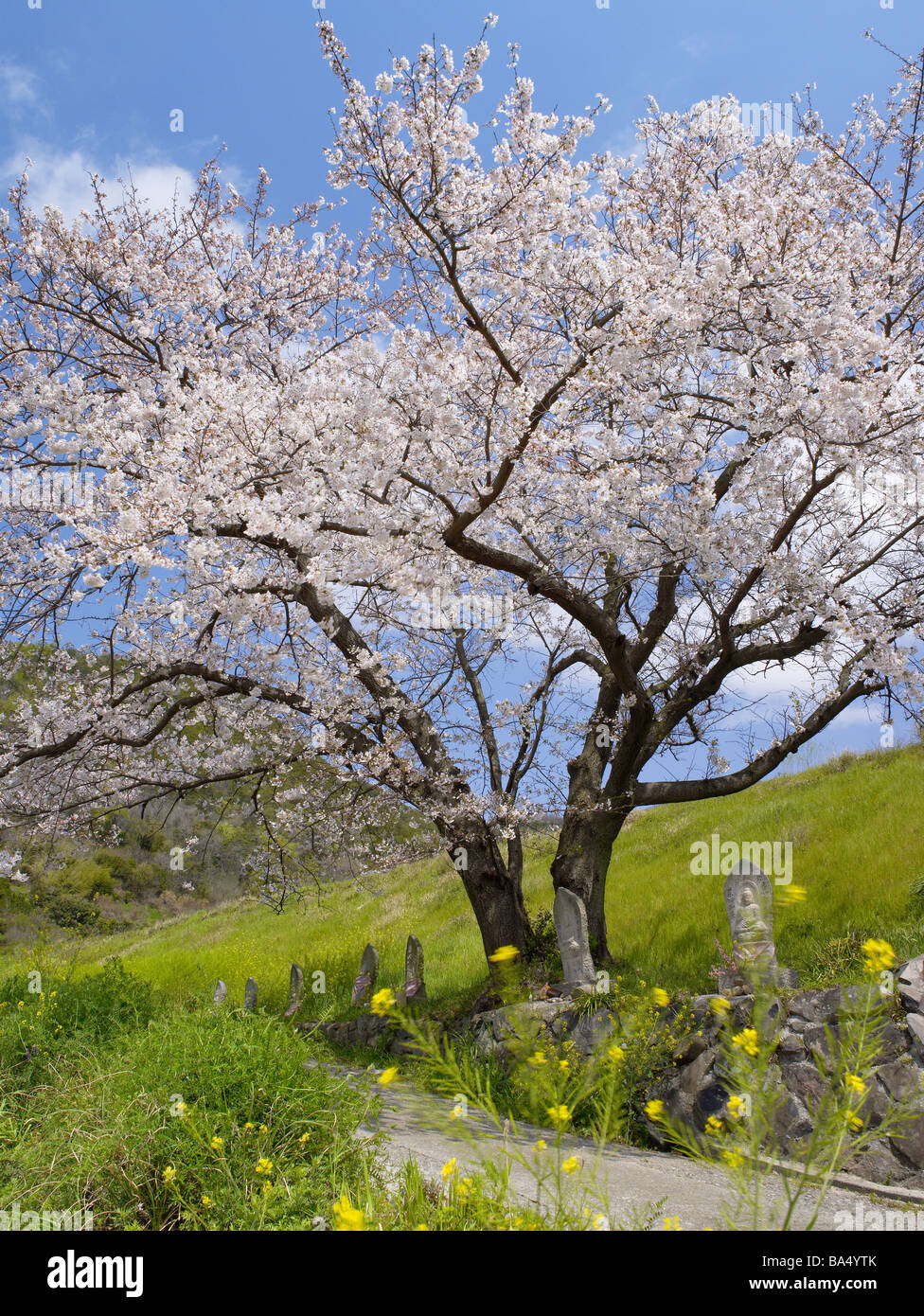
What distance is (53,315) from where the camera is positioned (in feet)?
35.5

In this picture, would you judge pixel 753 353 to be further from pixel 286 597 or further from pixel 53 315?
pixel 53 315

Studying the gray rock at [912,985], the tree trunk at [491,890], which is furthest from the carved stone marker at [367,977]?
the gray rock at [912,985]

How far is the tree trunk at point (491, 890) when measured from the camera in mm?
10000

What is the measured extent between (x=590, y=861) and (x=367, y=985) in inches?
184

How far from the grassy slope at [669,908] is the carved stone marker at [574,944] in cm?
68

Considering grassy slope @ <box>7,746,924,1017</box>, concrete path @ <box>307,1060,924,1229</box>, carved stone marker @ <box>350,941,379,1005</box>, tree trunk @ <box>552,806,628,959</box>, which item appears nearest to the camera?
concrete path @ <box>307,1060,924,1229</box>

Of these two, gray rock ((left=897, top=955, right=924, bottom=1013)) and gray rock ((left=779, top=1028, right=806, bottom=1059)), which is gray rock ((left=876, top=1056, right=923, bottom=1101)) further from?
gray rock ((left=779, top=1028, right=806, bottom=1059))

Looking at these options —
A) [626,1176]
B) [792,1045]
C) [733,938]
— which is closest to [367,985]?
[733,938]

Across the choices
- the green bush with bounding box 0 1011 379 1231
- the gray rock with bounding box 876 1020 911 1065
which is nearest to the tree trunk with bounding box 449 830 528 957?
the gray rock with bounding box 876 1020 911 1065

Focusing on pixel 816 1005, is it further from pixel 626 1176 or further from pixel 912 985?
pixel 626 1176

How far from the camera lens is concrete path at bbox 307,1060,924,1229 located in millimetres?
4605

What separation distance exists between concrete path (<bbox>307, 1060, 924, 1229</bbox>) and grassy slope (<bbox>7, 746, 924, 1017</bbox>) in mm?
1261
